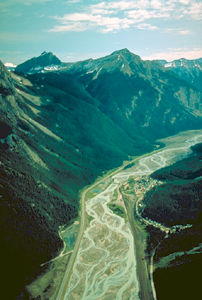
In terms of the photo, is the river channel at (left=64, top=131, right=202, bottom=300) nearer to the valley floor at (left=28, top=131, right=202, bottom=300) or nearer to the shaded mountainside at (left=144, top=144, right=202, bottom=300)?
the valley floor at (left=28, top=131, right=202, bottom=300)

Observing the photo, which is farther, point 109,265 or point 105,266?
point 109,265

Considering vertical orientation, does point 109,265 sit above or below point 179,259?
below

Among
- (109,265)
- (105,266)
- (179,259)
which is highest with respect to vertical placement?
(179,259)

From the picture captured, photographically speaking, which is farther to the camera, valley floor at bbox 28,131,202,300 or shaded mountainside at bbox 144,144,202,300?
valley floor at bbox 28,131,202,300

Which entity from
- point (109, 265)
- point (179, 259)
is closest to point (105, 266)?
point (109, 265)

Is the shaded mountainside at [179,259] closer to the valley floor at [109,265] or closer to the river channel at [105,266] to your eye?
the valley floor at [109,265]

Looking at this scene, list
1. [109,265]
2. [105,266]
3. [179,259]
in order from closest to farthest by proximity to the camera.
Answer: [179,259] → [105,266] → [109,265]

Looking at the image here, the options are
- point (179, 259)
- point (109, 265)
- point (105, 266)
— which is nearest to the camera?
point (179, 259)

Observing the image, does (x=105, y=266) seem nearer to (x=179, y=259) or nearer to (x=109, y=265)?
(x=109, y=265)

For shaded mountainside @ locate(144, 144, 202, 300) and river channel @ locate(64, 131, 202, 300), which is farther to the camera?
river channel @ locate(64, 131, 202, 300)

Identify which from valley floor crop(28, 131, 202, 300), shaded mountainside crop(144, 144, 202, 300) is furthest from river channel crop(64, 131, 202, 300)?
shaded mountainside crop(144, 144, 202, 300)

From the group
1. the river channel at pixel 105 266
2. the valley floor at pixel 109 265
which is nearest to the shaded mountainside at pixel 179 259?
the valley floor at pixel 109 265

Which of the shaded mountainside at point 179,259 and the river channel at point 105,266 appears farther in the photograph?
the river channel at point 105,266
